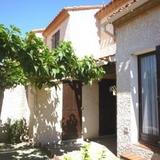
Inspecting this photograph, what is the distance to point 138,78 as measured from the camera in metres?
10.2

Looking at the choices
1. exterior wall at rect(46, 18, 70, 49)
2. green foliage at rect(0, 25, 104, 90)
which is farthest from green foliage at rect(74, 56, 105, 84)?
exterior wall at rect(46, 18, 70, 49)

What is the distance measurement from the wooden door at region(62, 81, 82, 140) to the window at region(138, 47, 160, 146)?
5205mm

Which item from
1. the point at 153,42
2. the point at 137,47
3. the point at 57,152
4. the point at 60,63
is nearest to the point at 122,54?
the point at 137,47

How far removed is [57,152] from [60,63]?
13.6 ft

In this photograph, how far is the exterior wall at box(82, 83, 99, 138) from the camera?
1495 centimetres

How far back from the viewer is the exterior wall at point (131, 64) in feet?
30.7

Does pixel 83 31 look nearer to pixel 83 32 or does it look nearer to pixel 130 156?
pixel 83 32

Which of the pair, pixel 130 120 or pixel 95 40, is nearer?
pixel 130 120

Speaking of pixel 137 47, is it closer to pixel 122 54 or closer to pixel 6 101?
pixel 122 54

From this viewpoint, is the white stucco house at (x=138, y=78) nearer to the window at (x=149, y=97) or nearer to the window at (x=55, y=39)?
the window at (x=149, y=97)

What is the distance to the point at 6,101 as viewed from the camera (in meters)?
16.1

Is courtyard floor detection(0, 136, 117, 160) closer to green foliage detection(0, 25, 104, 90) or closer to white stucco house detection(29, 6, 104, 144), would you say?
white stucco house detection(29, 6, 104, 144)

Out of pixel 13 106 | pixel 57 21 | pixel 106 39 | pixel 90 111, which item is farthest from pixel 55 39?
pixel 90 111

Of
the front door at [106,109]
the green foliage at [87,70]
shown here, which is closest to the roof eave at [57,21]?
the front door at [106,109]
